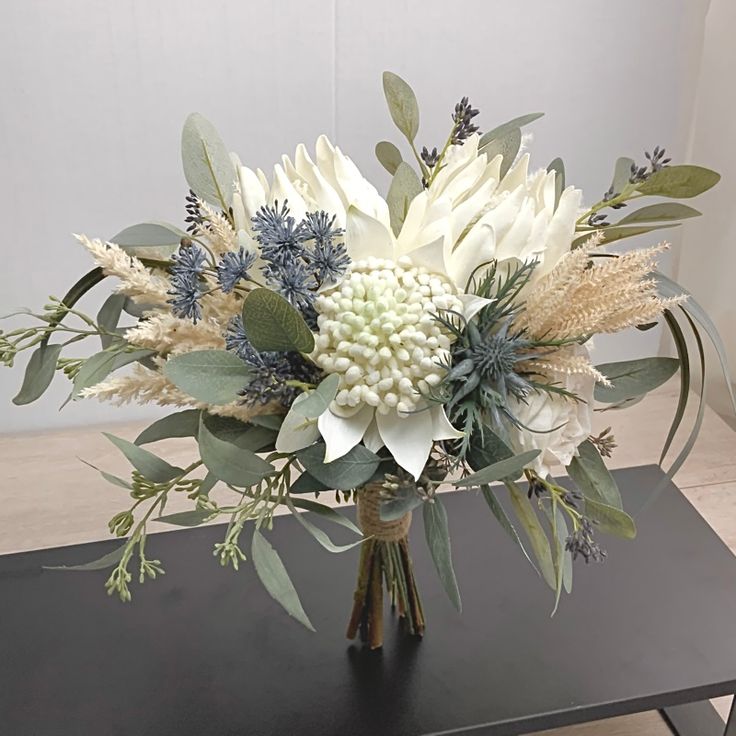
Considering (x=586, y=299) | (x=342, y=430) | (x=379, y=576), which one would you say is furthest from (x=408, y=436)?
(x=379, y=576)

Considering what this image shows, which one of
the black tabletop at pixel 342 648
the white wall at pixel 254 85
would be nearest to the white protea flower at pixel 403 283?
the black tabletop at pixel 342 648

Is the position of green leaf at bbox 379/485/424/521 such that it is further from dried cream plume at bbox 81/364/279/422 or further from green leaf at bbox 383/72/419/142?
green leaf at bbox 383/72/419/142

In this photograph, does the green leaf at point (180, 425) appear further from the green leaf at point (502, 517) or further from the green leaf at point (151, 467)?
the green leaf at point (502, 517)

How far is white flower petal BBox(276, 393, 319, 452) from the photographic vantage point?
63 cm

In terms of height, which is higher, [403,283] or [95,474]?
[403,283]

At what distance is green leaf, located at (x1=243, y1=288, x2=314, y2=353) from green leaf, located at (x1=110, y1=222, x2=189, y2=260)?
0.18 meters

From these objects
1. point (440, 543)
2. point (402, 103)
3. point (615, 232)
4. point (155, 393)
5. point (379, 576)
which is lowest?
point (379, 576)

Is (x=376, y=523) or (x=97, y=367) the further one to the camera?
(x=376, y=523)

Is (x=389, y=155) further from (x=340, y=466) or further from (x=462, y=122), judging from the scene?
(x=340, y=466)

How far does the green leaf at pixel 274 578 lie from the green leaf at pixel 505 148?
1.21 feet

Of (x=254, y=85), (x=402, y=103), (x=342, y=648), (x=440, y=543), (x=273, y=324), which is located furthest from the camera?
(x=254, y=85)

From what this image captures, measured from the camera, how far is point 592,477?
2.49 feet

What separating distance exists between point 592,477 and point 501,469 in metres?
0.17

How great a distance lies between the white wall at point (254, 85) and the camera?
55.2 inches
